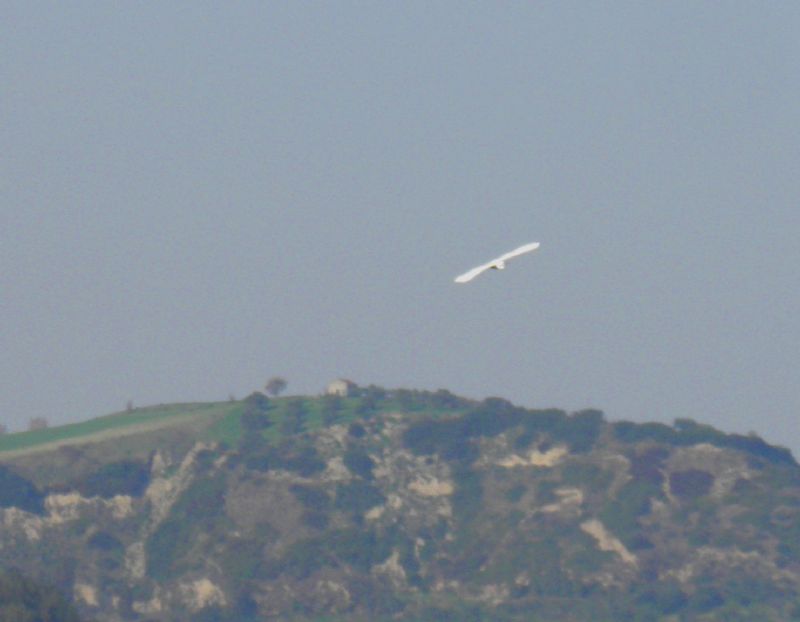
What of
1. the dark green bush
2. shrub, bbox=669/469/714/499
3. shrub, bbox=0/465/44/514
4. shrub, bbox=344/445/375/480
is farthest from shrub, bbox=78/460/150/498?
shrub, bbox=669/469/714/499

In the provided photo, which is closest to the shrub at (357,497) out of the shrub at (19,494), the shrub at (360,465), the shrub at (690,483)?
the shrub at (360,465)

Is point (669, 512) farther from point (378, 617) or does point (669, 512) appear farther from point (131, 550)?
point (131, 550)

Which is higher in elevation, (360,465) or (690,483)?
(360,465)

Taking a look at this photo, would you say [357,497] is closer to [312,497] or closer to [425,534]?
[312,497]

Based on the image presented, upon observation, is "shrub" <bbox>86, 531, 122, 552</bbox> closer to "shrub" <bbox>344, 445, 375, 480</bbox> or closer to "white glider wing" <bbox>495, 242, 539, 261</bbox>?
"shrub" <bbox>344, 445, 375, 480</bbox>

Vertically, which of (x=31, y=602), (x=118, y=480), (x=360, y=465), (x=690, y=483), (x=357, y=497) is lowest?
(x=690, y=483)

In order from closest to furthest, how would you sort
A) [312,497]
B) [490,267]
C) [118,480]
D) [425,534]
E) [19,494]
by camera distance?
[490,267] < [425,534] < [19,494] < [312,497] < [118,480]

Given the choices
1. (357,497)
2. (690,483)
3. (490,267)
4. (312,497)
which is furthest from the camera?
(357,497)

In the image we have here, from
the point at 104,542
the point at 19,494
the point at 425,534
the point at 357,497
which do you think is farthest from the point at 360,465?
the point at 19,494

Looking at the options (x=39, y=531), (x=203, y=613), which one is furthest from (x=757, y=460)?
(x=39, y=531)
